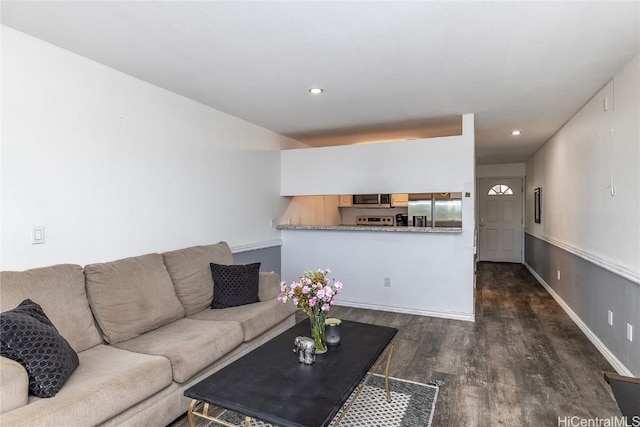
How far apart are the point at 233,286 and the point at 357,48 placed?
2.18 metres

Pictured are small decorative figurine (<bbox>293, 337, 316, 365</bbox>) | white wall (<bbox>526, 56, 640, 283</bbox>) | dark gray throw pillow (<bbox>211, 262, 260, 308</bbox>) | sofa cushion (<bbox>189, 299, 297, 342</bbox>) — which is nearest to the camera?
small decorative figurine (<bbox>293, 337, 316, 365</bbox>)

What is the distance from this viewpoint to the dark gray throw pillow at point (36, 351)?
62.2 inches

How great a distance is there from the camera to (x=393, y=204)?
22.7ft

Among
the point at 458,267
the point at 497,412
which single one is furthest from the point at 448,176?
the point at 497,412

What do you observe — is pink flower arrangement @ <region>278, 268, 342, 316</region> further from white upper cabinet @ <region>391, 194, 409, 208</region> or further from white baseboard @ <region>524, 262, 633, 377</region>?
white upper cabinet @ <region>391, 194, 409, 208</region>

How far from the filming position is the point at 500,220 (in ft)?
28.1

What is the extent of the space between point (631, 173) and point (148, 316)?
3654 millimetres

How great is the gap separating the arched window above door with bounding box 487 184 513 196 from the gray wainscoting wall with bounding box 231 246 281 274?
237 inches

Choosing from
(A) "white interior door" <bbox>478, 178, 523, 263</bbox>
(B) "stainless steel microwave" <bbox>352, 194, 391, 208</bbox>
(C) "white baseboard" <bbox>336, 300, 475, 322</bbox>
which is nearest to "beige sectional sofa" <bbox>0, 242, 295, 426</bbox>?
(C) "white baseboard" <bbox>336, 300, 475, 322</bbox>

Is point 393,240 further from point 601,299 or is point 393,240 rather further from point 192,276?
point 192,276

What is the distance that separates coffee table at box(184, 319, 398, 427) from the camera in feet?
4.87

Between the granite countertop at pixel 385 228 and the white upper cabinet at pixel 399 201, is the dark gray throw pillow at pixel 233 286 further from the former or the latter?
the white upper cabinet at pixel 399 201

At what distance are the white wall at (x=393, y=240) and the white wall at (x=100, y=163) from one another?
1.25 m

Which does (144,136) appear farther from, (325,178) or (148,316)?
(325,178)
